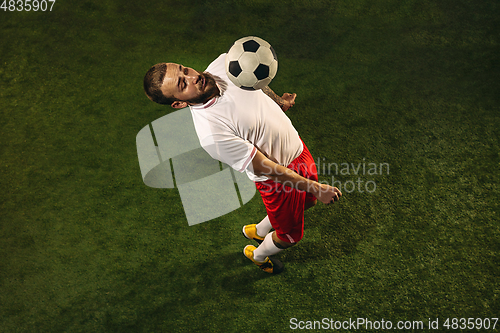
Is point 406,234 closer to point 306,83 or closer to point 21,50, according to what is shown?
point 306,83

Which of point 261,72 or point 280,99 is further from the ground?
point 261,72

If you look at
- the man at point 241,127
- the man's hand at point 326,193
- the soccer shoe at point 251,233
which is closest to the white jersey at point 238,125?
the man at point 241,127

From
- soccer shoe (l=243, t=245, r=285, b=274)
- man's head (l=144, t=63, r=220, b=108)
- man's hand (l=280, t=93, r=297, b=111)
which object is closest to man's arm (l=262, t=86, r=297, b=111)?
man's hand (l=280, t=93, r=297, b=111)

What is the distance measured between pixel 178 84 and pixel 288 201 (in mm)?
799

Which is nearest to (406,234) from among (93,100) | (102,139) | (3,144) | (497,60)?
(497,60)

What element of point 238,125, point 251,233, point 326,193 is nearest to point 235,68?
point 238,125

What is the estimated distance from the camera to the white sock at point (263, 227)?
2273 mm

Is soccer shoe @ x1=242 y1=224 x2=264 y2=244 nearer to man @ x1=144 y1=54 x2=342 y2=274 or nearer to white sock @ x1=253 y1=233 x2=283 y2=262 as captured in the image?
white sock @ x1=253 y1=233 x2=283 y2=262

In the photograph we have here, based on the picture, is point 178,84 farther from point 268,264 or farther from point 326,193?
point 268,264

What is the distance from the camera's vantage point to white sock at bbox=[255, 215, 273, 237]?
227cm

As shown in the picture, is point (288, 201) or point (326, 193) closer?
point (326, 193)

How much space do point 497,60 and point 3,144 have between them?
4442 millimetres

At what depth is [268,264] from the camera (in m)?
2.28

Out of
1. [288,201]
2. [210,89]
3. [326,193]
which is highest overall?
[210,89]
